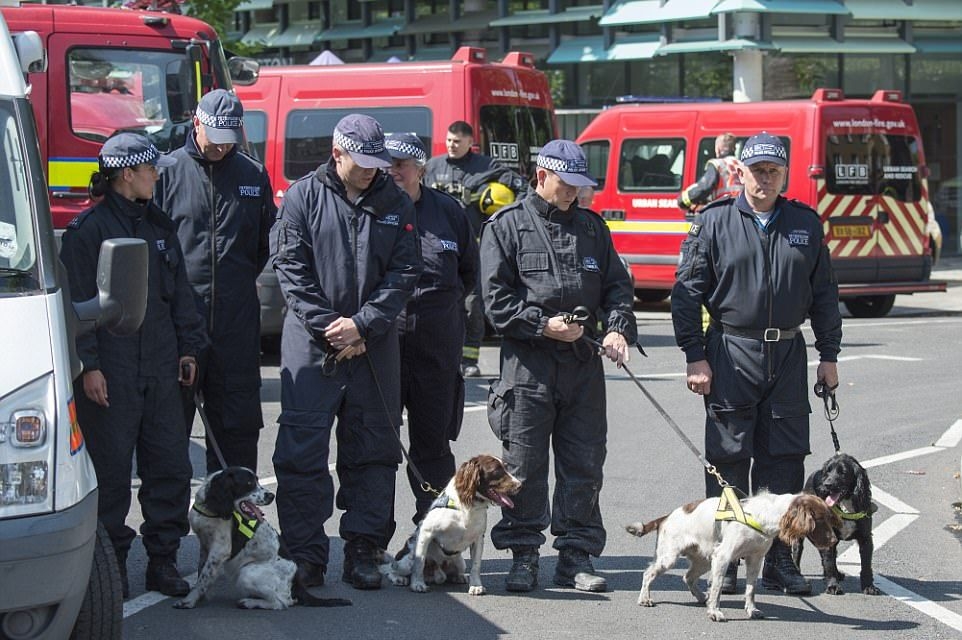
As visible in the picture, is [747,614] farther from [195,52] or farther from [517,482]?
[195,52]

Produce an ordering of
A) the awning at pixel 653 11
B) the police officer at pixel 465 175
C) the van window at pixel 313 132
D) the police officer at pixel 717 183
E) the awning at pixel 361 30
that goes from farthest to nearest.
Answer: the awning at pixel 361 30 → the awning at pixel 653 11 → the van window at pixel 313 132 → the police officer at pixel 717 183 → the police officer at pixel 465 175

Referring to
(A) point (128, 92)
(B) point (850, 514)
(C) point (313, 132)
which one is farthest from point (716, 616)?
(C) point (313, 132)

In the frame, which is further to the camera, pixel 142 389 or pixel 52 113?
pixel 52 113

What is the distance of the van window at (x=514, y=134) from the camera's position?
16062mm

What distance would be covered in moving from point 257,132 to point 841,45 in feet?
38.9

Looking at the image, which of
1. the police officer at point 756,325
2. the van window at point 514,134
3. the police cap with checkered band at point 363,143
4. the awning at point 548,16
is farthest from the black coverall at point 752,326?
the awning at point 548,16

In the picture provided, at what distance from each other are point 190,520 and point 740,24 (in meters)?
19.2

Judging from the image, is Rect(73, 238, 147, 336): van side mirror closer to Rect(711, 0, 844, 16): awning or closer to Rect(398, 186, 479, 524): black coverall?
Rect(398, 186, 479, 524): black coverall

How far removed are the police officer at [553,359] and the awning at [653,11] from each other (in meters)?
17.7

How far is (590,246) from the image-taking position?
23.3 ft

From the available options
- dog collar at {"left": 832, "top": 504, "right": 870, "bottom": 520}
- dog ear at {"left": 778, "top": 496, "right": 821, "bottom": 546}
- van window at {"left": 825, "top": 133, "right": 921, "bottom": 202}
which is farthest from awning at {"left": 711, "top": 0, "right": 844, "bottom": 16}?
dog ear at {"left": 778, "top": 496, "right": 821, "bottom": 546}

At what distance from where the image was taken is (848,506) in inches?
274

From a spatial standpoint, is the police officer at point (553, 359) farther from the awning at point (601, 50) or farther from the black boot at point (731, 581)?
the awning at point (601, 50)

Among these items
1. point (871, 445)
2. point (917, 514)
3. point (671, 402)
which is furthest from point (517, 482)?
point (671, 402)
